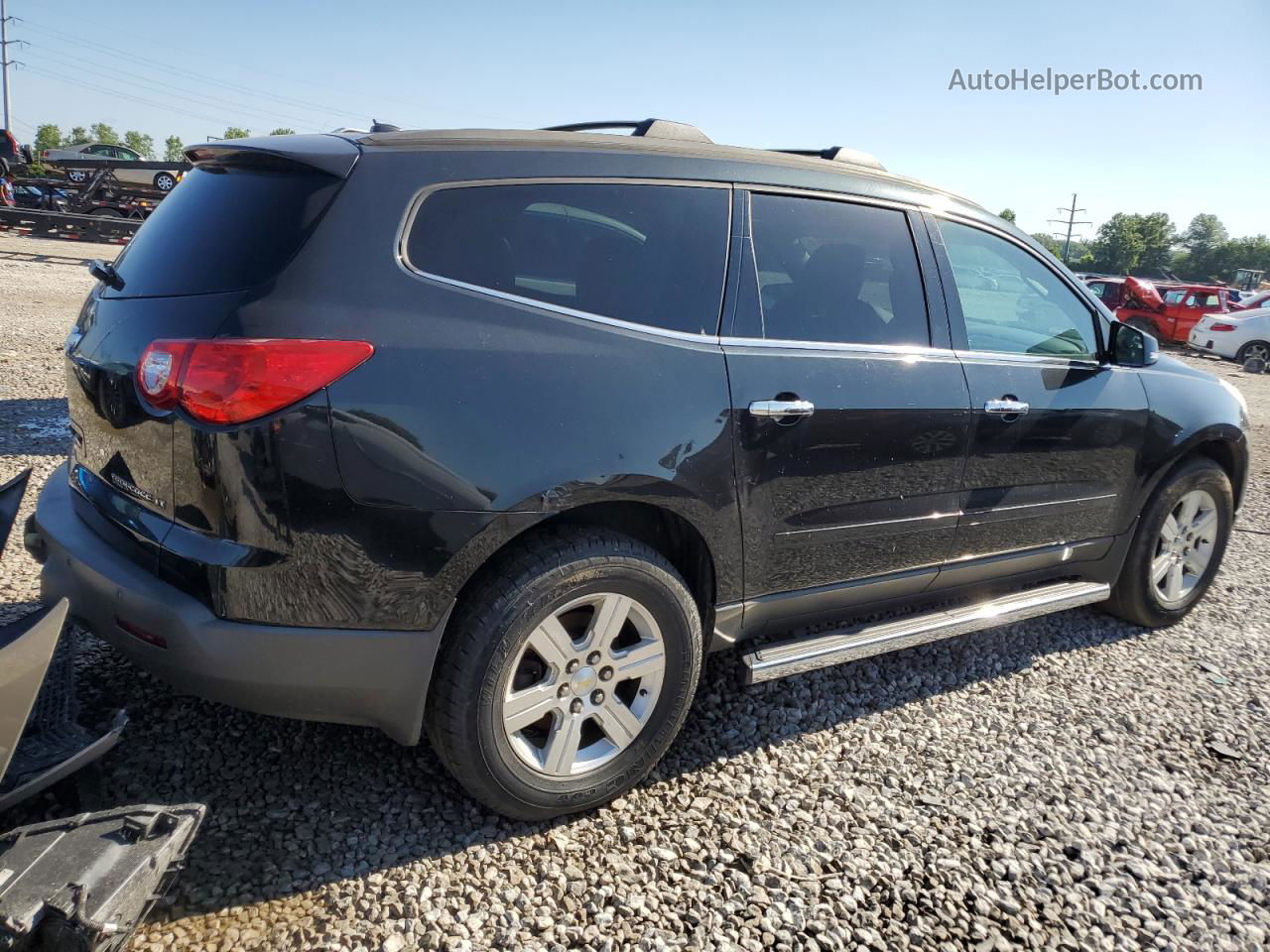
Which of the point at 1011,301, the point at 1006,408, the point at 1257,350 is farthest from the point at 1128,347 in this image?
the point at 1257,350

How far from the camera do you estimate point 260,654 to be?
2.12m

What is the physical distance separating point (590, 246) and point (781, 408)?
0.74 m

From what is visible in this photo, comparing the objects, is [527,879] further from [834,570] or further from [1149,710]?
[1149,710]

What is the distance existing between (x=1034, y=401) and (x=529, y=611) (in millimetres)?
2178

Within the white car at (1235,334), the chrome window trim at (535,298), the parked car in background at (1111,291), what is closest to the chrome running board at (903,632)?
the chrome window trim at (535,298)

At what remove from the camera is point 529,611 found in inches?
91.0

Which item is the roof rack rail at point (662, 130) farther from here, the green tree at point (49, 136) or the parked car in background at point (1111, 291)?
the green tree at point (49, 136)

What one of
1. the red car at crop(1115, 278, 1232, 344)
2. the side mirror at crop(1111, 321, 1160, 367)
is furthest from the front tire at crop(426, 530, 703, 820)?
the red car at crop(1115, 278, 1232, 344)

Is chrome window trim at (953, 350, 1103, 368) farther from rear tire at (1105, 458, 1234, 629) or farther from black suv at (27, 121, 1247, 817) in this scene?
rear tire at (1105, 458, 1234, 629)

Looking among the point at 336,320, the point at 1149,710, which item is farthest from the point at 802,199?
the point at 1149,710

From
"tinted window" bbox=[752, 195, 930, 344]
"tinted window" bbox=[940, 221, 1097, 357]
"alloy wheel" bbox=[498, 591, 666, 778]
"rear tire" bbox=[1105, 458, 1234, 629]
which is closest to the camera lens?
"alloy wheel" bbox=[498, 591, 666, 778]

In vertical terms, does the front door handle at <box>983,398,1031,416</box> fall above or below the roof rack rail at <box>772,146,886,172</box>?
below

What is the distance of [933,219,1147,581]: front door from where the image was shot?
329cm

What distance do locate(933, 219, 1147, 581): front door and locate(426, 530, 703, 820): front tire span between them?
1355mm
